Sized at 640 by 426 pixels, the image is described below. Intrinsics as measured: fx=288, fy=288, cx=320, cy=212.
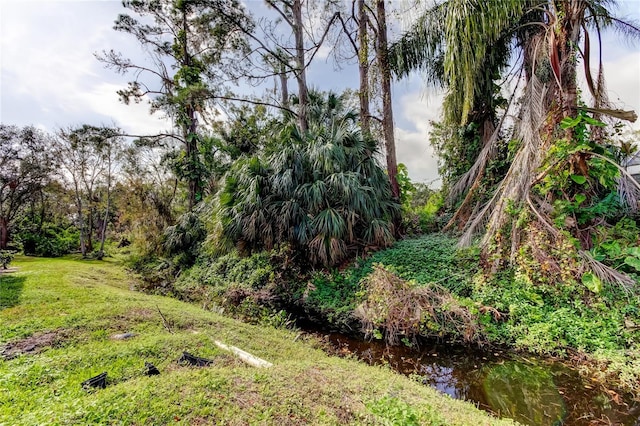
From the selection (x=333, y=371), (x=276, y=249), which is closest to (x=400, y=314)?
(x=333, y=371)

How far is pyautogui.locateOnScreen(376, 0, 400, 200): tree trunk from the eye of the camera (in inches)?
304

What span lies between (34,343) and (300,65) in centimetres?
836

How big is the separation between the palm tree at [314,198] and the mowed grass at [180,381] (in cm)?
241

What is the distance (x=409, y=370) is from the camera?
151 inches

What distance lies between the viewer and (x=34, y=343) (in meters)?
3.36

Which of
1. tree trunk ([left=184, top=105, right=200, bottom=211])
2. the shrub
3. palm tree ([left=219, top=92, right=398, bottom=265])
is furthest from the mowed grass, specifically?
the shrub

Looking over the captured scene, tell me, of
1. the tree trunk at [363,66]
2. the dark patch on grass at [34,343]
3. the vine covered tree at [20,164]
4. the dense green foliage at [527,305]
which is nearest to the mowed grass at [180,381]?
the dark patch on grass at [34,343]

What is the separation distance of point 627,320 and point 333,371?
3703 millimetres

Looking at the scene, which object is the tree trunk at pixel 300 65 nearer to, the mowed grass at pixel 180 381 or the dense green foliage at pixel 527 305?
the dense green foliage at pixel 527 305

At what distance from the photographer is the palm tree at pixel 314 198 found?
6289 millimetres

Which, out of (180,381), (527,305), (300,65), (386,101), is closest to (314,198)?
(386,101)

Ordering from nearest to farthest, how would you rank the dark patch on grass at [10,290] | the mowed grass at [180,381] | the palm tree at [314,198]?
the mowed grass at [180,381] < the dark patch on grass at [10,290] < the palm tree at [314,198]

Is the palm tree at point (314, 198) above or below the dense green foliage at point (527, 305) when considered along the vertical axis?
above

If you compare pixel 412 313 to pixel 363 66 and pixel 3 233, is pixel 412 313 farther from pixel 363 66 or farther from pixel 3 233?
pixel 3 233
